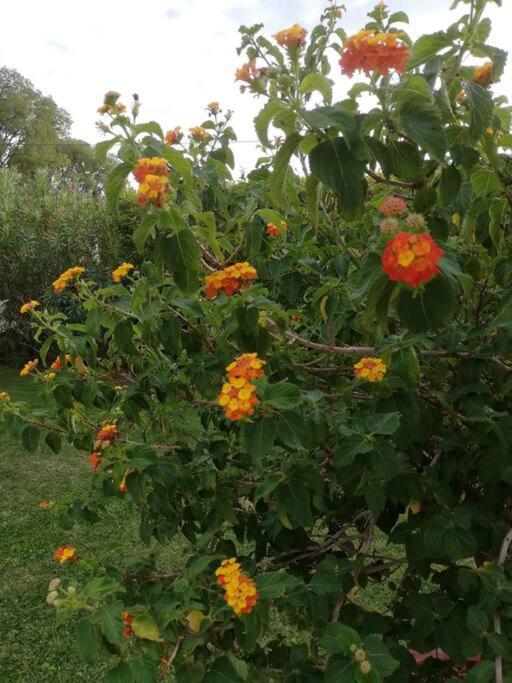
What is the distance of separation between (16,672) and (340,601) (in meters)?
1.70

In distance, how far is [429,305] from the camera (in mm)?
807

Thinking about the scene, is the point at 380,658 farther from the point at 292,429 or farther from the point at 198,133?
the point at 198,133

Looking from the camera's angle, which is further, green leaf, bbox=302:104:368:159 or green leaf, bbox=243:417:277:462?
green leaf, bbox=243:417:277:462

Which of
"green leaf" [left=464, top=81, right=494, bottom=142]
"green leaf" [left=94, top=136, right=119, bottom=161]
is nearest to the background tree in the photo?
"green leaf" [left=94, top=136, right=119, bottom=161]

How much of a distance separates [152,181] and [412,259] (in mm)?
434

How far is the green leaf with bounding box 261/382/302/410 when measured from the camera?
1026mm

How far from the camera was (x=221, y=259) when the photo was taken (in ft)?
4.33

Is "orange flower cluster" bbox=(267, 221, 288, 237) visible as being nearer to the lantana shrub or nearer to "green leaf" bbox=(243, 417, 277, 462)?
the lantana shrub

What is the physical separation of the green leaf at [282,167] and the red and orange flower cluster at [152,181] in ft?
0.58

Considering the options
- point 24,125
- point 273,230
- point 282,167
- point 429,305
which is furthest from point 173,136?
point 24,125

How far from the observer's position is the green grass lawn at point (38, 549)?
240 centimetres

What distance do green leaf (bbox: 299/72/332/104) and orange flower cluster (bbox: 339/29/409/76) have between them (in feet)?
0.15

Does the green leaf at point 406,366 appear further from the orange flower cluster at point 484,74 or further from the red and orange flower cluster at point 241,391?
the orange flower cluster at point 484,74

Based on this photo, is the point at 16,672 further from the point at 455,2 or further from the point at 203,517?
the point at 455,2
